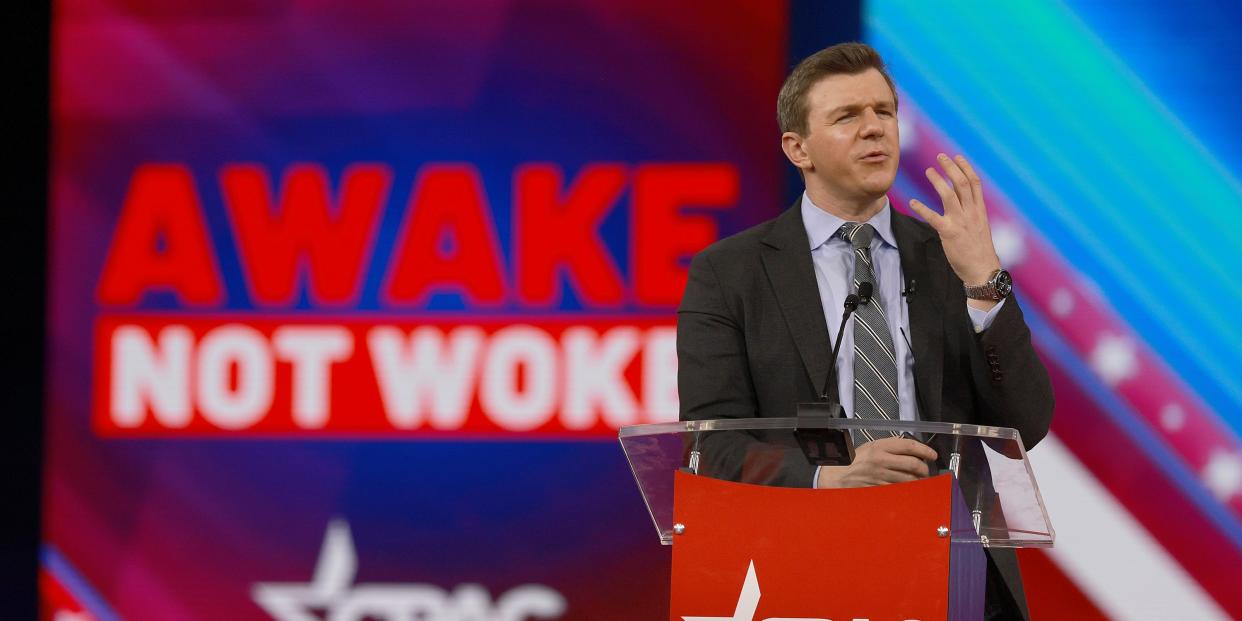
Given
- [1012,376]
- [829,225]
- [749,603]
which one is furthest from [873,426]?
[829,225]

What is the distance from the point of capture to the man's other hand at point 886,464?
171cm

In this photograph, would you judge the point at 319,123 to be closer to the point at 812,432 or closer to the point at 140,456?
the point at 140,456

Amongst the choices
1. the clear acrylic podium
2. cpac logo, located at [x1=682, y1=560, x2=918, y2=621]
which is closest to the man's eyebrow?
the clear acrylic podium

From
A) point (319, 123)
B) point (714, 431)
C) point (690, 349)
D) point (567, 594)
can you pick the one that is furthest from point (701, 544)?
point (319, 123)

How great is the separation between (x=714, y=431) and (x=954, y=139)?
2.28m

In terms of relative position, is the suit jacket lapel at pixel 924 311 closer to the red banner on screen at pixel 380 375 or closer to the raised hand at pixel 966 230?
the raised hand at pixel 966 230

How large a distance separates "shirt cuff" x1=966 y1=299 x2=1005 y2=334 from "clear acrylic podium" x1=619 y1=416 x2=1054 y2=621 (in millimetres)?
323

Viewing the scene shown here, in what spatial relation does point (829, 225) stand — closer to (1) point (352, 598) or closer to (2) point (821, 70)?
(2) point (821, 70)

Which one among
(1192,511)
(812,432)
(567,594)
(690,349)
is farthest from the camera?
(567,594)

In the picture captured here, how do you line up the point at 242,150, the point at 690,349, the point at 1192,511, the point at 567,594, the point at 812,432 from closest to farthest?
the point at 812,432 → the point at 690,349 → the point at 1192,511 → the point at 567,594 → the point at 242,150

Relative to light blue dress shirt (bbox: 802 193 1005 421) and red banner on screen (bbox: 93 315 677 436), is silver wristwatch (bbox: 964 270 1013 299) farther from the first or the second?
red banner on screen (bbox: 93 315 677 436)

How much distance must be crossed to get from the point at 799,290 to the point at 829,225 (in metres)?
0.14

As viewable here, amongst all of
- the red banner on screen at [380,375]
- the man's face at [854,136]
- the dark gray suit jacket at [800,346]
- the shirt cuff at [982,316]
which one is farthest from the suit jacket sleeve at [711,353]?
the red banner on screen at [380,375]

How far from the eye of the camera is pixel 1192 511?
12.1 ft
